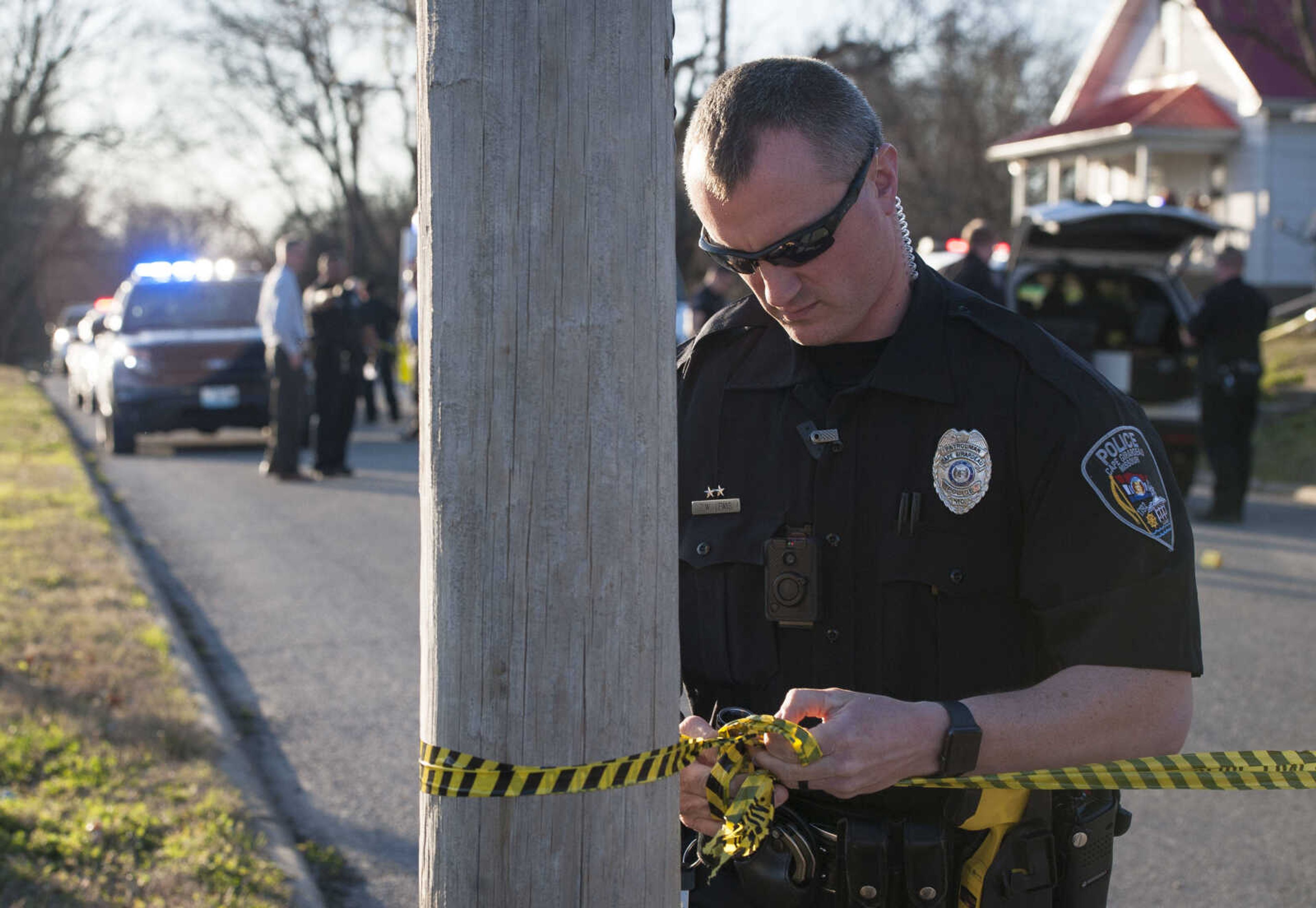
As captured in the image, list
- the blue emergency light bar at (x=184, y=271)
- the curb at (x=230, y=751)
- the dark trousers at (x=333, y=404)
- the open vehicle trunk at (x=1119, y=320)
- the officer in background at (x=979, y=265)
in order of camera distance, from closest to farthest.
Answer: the curb at (x=230, y=751) → the officer in background at (x=979, y=265) → the open vehicle trunk at (x=1119, y=320) → the dark trousers at (x=333, y=404) → the blue emergency light bar at (x=184, y=271)

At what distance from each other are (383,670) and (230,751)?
164 centimetres

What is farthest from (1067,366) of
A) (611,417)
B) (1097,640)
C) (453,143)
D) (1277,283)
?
(1277,283)

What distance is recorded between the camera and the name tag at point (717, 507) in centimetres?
219

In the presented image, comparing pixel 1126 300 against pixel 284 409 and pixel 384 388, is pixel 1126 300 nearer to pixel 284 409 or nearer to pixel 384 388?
pixel 284 409

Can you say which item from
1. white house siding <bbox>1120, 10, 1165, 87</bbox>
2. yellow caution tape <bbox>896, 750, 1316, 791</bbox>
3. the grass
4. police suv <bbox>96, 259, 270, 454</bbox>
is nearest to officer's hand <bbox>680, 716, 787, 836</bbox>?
yellow caution tape <bbox>896, 750, 1316, 791</bbox>

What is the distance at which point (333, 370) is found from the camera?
14094mm

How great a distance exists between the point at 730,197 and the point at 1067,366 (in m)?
0.51

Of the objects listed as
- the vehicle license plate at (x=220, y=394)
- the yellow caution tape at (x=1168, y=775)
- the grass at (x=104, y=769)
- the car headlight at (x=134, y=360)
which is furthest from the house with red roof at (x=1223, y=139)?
the yellow caution tape at (x=1168, y=775)

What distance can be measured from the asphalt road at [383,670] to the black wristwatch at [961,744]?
287 centimetres

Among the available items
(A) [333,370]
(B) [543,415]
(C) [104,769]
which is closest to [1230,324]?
(A) [333,370]

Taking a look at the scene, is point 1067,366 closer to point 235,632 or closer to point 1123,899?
point 1123,899

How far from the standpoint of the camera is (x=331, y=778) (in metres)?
5.51

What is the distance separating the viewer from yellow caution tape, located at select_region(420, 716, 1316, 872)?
160 centimetres

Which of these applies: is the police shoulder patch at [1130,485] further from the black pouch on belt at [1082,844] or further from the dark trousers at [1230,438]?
the dark trousers at [1230,438]
